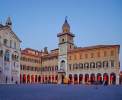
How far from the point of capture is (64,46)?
2104 inches

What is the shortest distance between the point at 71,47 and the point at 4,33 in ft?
58.5

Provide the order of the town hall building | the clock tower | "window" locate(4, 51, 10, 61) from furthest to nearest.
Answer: the clock tower
"window" locate(4, 51, 10, 61)
the town hall building

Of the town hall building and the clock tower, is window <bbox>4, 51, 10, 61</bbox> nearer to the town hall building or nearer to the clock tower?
the town hall building

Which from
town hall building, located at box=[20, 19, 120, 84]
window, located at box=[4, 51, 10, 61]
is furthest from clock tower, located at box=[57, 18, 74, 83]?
window, located at box=[4, 51, 10, 61]

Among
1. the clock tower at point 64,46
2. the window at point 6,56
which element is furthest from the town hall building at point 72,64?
the window at point 6,56

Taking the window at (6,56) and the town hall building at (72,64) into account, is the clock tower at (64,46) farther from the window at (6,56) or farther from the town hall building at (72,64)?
the window at (6,56)

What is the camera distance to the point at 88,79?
4738 cm

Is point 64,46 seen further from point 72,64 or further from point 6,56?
point 6,56

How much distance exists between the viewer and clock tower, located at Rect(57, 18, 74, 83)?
52812 mm

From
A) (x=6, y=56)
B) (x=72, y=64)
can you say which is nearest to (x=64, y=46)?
(x=72, y=64)

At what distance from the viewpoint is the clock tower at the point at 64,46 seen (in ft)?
173

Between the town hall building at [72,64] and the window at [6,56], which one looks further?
the window at [6,56]

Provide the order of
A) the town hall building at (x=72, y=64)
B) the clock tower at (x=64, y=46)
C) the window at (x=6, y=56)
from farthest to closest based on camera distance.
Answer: the clock tower at (x=64, y=46), the window at (x=6, y=56), the town hall building at (x=72, y=64)

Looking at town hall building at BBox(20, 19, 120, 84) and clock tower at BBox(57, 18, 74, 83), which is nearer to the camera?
town hall building at BBox(20, 19, 120, 84)
